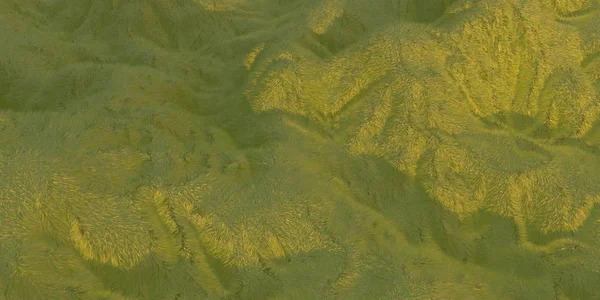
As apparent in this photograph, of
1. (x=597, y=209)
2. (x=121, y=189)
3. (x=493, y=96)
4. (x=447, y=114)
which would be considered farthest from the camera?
(x=493, y=96)

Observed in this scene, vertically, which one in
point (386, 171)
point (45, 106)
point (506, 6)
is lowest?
point (45, 106)

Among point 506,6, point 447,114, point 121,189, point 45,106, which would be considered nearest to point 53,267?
point 121,189

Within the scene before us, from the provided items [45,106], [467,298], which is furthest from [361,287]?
[45,106]

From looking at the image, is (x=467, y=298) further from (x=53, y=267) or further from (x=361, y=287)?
(x=53, y=267)

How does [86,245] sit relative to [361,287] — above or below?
below

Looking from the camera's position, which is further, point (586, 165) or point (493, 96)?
point (493, 96)

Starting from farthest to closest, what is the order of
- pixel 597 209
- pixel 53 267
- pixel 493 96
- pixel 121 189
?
pixel 493 96 < pixel 597 209 < pixel 121 189 < pixel 53 267

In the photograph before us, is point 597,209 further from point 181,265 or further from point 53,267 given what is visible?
point 53,267
